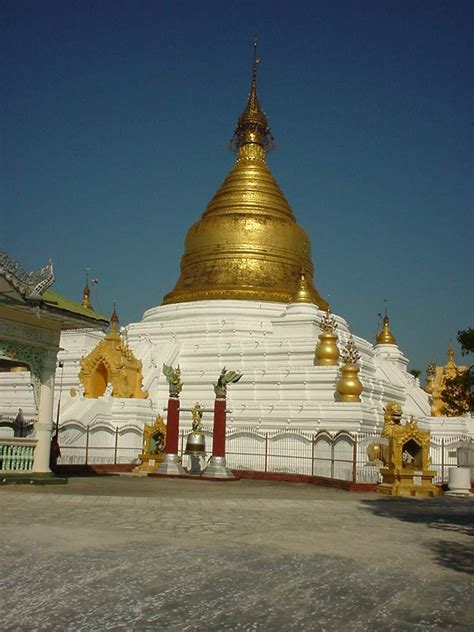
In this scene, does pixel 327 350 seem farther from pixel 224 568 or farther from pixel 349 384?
pixel 224 568

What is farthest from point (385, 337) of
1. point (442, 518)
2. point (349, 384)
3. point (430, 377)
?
point (442, 518)

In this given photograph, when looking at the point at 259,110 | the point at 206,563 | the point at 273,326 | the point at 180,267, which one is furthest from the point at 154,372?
the point at 206,563

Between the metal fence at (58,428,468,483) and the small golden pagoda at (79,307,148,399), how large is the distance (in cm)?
288

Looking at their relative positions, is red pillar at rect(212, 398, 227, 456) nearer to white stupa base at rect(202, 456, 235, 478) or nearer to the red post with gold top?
white stupa base at rect(202, 456, 235, 478)

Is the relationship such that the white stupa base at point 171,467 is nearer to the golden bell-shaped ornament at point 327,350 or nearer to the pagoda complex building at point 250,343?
the pagoda complex building at point 250,343

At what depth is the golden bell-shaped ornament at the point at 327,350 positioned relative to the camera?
2897cm

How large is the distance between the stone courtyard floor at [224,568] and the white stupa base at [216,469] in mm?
8615

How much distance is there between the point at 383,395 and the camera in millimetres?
30938

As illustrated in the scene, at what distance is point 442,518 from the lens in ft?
43.1

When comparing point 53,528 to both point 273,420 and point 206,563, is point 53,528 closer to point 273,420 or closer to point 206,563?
point 206,563

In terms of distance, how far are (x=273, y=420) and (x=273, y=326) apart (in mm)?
6670

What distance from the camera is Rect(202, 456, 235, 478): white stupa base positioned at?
2167cm

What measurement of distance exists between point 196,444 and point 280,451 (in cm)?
316

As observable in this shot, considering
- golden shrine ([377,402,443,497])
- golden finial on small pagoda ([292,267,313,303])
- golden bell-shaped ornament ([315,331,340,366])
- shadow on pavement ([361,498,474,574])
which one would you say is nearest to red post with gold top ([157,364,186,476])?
golden shrine ([377,402,443,497])
